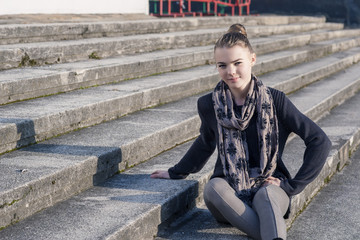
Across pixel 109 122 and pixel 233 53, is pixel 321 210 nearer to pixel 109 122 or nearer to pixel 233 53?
pixel 233 53

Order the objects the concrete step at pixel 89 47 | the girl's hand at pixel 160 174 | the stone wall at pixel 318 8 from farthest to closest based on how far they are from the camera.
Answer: the stone wall at pixel 318 8, the concrete step at pixel 89 47, the girl's hand at pixel 160 174

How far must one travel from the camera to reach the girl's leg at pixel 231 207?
2.86 meters

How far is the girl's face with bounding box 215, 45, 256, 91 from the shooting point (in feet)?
9.48

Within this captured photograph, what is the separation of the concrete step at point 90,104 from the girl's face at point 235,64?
4.24 ft

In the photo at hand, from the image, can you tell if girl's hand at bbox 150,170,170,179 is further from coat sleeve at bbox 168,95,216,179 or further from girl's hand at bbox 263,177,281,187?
girl's hand at bbox 263,177,281,187

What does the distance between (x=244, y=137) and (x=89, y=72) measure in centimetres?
236

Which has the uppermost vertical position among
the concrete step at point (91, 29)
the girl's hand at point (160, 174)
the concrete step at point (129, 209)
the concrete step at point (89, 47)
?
the concrete step at point (91, 29)

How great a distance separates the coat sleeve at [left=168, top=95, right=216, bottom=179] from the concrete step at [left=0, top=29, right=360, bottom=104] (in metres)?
1.52

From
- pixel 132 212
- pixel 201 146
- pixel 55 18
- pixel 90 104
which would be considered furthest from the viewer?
pixel 55 18

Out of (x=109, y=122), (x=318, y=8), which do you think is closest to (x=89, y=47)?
(x=109, y=122)

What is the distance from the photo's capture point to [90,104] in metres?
4.11

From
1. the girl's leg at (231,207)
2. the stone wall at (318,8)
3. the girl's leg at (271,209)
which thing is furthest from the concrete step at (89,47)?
the stone wall at (318,8)

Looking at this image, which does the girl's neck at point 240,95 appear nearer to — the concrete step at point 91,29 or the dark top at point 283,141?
the dark top at point 283,141

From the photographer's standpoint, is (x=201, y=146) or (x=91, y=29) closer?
(x=201, y=146)
